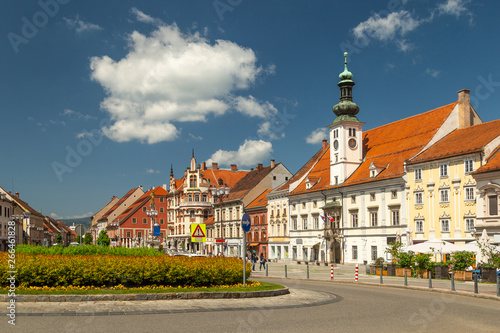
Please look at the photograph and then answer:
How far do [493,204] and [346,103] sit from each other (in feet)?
80.0

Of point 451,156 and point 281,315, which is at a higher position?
point 451,156

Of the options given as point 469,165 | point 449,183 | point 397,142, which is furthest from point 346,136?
point 469,165

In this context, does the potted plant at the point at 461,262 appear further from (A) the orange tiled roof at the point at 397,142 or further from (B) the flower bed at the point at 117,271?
(B) the flower bed at the point at 117,271

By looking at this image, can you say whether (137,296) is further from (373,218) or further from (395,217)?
(373,218)

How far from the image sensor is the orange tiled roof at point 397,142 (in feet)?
172

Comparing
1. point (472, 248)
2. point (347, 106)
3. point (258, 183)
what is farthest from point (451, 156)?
point (258, 183)

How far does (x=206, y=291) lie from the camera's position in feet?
59.1

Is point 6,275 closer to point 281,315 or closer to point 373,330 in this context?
point 281,315

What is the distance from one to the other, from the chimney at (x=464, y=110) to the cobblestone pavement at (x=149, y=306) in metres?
39.5

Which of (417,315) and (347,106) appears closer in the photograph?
(417,315)

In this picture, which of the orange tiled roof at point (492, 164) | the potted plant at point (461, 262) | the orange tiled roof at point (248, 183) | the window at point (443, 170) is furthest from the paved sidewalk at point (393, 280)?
the orange tiled roof at point (248, 183)

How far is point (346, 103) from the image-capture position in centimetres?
6178

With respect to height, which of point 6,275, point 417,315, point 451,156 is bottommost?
point 417,315

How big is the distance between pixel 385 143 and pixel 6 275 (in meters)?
48.4
